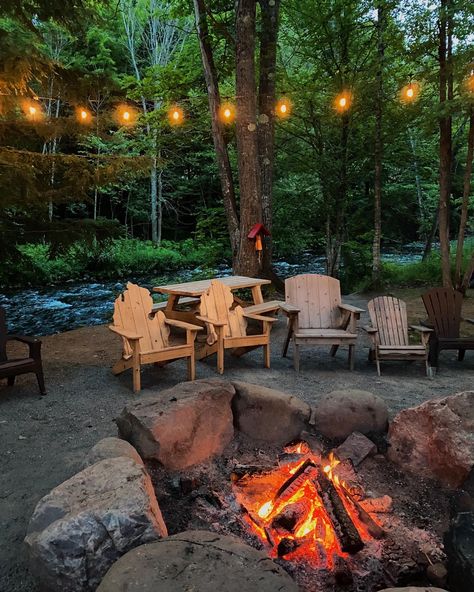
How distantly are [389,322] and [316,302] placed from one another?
0.85 m

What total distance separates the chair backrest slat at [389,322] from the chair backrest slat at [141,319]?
89.3 inches

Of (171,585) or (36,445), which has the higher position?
(171,585)

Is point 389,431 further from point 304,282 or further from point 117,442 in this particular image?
point 304,282

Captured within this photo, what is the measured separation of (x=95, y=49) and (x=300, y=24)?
10.8 meters

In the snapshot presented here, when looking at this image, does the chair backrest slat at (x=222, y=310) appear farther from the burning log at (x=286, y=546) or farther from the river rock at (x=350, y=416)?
the burning log at (x=286, y=546)

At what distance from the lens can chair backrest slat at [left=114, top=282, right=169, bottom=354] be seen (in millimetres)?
4121

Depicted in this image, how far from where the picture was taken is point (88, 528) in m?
1.63

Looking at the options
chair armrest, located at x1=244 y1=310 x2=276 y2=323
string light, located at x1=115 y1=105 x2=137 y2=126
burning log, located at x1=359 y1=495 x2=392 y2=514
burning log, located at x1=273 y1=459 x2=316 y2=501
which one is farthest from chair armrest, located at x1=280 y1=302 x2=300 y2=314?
string light, located at x1=115 y1=105 x2=137 y2=126

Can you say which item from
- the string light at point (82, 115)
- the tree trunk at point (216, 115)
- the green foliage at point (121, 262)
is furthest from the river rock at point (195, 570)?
the green foliage at point (121, 262)

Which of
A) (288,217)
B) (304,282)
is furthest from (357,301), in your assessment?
(304,282)

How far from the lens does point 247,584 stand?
142 centimetres

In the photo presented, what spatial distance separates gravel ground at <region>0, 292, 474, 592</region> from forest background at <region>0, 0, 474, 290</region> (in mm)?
1884

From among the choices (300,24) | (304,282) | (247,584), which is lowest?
(247,584)

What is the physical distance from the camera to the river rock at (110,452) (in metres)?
2.16
